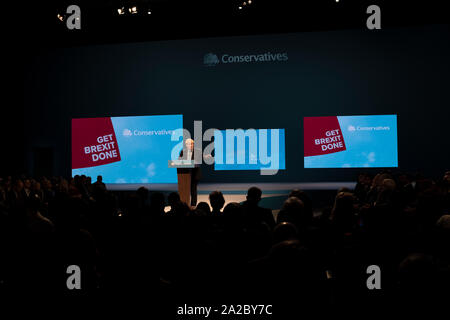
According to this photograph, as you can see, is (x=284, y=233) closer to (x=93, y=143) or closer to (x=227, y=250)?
(x=227, y=250)

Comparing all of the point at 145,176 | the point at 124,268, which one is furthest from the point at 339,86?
the point at 124,268

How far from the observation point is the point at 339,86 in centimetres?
1009

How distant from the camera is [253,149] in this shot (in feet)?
33.4

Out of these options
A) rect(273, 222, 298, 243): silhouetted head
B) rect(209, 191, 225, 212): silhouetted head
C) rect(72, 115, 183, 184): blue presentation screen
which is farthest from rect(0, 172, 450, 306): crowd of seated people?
rect(72, 115, 183, 184): blue presentation screen

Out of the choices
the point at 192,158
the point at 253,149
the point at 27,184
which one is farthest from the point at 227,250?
the point at 253,149

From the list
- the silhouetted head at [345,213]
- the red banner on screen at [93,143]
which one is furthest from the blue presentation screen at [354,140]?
the silhouetted head at [345,213]

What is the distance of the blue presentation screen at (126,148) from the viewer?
10.4 m

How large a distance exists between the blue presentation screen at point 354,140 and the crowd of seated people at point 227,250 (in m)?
6.90

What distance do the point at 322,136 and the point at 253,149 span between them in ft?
6.00

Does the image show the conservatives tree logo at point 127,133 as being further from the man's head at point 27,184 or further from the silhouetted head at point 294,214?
the silhouetted head at point 294,214

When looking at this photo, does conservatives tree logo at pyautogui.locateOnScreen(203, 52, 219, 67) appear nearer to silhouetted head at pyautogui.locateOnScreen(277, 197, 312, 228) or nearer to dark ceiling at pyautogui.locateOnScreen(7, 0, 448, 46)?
dark ceiling at pyautogui.locateOnScreen(7, 0, 448, 46)

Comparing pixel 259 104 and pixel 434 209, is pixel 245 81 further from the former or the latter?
pixel 434 209

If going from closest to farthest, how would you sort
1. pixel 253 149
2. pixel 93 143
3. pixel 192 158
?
pixel 192 158, pixel 253 149, pixel 93 143
